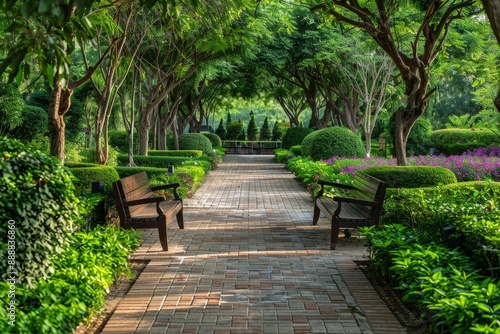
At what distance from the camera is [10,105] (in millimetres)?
20938

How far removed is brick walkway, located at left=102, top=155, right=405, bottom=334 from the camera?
5.12 metres

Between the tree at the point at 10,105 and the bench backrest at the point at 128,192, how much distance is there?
13061mm

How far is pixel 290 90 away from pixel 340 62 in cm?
1387

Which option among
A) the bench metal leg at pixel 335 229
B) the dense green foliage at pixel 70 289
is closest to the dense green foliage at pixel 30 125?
the bench metal leg at pixel 335 229

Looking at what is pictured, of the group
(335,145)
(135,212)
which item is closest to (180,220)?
(135,212)

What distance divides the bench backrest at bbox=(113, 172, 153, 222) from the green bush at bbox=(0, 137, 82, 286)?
2.72 m

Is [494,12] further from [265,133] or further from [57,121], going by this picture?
[265,133]

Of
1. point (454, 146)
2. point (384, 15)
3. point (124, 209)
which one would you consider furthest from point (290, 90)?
point (124, 209)

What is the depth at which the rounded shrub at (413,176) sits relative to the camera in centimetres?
1191

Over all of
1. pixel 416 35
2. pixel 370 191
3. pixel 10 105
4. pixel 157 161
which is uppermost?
pixel 416 35

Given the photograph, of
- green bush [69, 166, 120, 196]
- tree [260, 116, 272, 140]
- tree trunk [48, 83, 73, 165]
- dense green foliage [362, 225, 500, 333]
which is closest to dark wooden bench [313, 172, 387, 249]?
dense green foliage [362, 225, 500, 333]

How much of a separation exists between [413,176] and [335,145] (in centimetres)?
991

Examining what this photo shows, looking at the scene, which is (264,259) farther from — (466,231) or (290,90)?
(290,90)

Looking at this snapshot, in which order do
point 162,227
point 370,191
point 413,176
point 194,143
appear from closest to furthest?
point 162,227 → point 370,191 → point 413,176 → point 194,143
